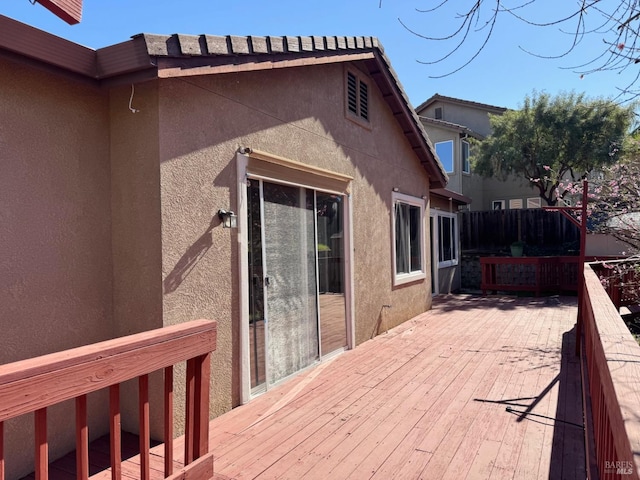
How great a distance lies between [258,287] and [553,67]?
313 centimetres

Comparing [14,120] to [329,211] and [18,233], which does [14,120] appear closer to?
[18,233]

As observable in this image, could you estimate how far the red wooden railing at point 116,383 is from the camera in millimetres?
1798

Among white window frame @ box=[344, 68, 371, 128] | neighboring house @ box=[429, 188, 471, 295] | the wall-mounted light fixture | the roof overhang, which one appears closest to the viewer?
the wall-mounted light fixture

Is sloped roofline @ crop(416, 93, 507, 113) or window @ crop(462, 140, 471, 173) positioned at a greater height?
sloped roofline @ crop(416, 93, 507, 113)

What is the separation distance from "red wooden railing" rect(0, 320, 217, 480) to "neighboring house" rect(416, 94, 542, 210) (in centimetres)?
1660

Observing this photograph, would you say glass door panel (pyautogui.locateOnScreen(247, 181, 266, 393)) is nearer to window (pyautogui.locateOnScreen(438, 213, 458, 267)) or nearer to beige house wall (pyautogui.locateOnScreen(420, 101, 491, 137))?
window (pyautogui.locateOnScreen(438, 213, 458, 267))

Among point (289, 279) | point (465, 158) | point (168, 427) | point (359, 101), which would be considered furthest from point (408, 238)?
point (465, 158)

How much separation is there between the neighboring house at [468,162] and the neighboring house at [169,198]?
521 inches

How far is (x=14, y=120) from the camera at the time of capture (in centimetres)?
299

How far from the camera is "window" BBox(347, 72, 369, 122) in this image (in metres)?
6.53

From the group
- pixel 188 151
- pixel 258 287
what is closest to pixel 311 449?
pixel 258 287

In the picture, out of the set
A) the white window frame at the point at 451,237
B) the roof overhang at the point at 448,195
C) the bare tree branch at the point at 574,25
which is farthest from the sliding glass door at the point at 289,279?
the white window frame at the point at 451,237

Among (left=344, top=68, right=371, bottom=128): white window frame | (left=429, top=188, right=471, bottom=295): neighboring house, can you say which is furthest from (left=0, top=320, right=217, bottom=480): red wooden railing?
(left=429, top=188, right=471, bottom=295): neighboring house

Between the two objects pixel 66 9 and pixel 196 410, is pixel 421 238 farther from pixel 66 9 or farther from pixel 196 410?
pixel 66 9
